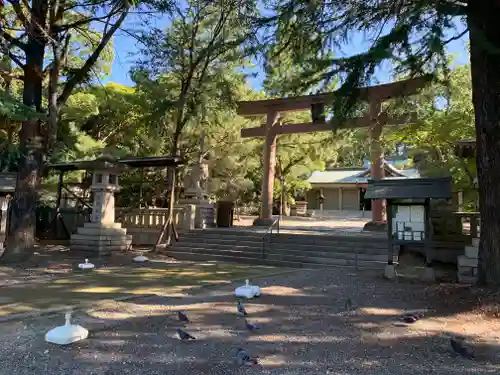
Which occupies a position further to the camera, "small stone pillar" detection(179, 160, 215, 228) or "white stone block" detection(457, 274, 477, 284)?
"small stone pillar" detection(179, 160, 215, 228)

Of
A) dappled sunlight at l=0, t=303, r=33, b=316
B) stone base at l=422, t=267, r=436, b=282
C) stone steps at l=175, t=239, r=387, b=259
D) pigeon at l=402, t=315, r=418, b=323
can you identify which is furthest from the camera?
stone steps at l=175, t=239, r=387, b=259

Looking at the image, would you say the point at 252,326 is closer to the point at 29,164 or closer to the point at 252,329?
the point at 252,329

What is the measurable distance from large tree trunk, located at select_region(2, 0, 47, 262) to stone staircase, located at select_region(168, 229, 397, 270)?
3.95 meters

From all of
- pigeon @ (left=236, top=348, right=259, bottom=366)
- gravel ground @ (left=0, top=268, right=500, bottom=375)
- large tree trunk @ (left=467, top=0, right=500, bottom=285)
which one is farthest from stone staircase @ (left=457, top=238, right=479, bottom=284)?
pigeon @ (left=236, top=348, right=259, bottom=366)

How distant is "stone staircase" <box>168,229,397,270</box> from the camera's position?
996cm

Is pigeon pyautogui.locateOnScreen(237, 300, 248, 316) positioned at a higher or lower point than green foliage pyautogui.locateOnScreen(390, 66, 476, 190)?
lower

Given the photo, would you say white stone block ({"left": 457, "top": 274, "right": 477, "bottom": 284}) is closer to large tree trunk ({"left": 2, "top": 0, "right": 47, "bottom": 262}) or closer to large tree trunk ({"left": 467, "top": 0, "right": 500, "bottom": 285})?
large tree trunk ({"left": 467, "top": 0, "right": 500, "bottom": 285})

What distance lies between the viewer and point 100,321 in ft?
16.6

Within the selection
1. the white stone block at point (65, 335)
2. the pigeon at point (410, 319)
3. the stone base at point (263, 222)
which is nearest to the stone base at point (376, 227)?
the stone base at point (263, 222)

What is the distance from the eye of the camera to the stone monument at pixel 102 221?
39.5ft

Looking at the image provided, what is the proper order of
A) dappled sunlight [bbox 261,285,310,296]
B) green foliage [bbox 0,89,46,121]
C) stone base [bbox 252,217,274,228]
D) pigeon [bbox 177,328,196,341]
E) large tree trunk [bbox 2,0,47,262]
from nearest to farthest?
pigeon [bbox 177,328,196,341]
dappled sunlight [bbox 261,285,310,296]
green foliage [bbox 0,89,46,121]
large tree trunk [bbox 2,0,47,262]
stone base [bbox 252,217,274,228]

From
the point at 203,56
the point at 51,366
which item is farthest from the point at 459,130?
the point at 51,366

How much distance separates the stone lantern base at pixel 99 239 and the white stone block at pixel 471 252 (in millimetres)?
9298

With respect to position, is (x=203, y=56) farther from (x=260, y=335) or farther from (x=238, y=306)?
(x=260, y=335)
